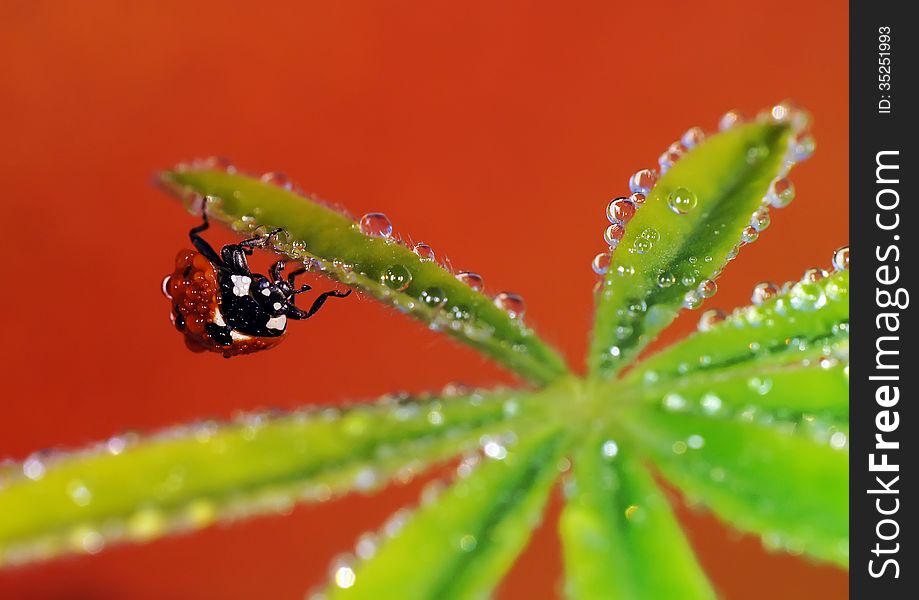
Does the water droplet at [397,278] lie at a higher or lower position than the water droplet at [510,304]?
lower

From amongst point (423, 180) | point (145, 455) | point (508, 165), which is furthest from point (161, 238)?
point (145, 455)

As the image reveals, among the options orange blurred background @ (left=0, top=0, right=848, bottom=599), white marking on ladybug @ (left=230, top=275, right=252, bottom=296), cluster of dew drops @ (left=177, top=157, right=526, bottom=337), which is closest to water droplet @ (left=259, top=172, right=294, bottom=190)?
cluster of dew drops @ (left=177, top=157, right=526, bottom=337)

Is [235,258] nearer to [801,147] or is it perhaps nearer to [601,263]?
[601,263]

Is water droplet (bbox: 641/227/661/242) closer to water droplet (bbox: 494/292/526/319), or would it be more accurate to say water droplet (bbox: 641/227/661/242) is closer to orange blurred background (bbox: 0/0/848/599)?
water droplet (bbox: 494/292/526/319)

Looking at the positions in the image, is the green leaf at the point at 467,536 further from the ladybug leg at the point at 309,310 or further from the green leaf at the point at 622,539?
the ladybug leg at the point at 309,310

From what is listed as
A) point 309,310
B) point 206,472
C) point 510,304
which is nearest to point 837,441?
point 510,304

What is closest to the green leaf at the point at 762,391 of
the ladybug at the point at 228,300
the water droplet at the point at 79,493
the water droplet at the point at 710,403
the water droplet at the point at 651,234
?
the water droplet at the point at 710,403
